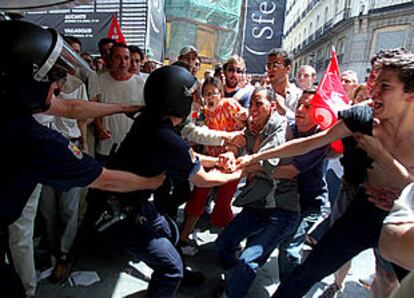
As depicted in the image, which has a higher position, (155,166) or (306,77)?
(306,77)

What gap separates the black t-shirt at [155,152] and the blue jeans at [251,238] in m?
0.80

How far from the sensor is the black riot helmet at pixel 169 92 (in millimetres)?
1973

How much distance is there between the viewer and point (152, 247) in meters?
2.10

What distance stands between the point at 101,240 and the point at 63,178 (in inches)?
91.3

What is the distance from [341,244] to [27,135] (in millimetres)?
1860

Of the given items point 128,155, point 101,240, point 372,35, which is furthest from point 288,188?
point 372,35

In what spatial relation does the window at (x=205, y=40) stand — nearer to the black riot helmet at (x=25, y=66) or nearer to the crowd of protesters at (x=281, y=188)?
the crowd of protesters at (x=281, y=188)

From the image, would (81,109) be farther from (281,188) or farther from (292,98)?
(292,98)

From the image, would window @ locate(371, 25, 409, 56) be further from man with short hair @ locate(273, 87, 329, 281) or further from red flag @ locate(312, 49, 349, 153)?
man with short hair @ locate(273, 87, 329, 281)

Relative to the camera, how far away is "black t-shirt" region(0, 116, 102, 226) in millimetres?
1336

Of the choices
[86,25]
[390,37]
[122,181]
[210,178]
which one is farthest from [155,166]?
[390,37]

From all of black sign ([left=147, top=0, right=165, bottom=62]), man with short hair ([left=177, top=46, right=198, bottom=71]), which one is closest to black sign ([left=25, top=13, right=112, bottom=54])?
black sign ([left=147, top=0, right=165, bottom=62])

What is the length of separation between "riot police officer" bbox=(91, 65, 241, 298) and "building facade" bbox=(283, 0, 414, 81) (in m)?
19.9

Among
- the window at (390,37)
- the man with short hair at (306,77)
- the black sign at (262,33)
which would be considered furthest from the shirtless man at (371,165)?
the window at (390,37)
